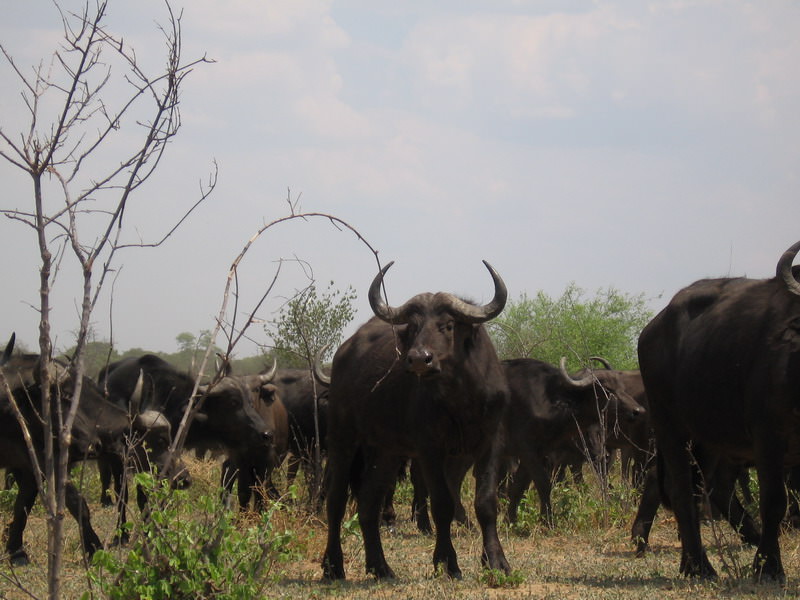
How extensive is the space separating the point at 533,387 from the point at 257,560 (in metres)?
8.73

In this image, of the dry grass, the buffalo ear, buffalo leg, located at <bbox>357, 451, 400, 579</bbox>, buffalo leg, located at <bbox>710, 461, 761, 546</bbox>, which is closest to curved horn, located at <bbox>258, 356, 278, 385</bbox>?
the buffalo ear

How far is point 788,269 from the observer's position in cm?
690

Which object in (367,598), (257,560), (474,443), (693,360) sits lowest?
(367,598)

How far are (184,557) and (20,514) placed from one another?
192 inches

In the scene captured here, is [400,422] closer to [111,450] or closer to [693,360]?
[693,360]

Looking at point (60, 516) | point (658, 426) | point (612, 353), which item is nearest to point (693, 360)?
point (658, 426)

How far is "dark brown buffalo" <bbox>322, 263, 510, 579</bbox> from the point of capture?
7.89m

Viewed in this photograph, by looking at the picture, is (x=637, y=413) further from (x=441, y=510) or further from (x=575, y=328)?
(x=575, y=328)

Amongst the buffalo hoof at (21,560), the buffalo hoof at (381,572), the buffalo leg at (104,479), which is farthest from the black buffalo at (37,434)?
the buffalo leg at (104,479)

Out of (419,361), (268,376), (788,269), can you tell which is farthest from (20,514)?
(788,269)

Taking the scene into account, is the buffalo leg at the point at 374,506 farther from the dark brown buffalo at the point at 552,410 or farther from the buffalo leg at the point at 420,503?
the dark brown buffalo at the point at 552,410

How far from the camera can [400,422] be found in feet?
27.2

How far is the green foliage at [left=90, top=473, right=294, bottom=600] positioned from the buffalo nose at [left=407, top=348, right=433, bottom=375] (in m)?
2.34

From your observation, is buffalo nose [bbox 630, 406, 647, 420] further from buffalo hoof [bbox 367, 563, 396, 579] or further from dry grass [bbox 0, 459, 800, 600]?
buffalo hoof [bbox 367, 563, 396, 579]
